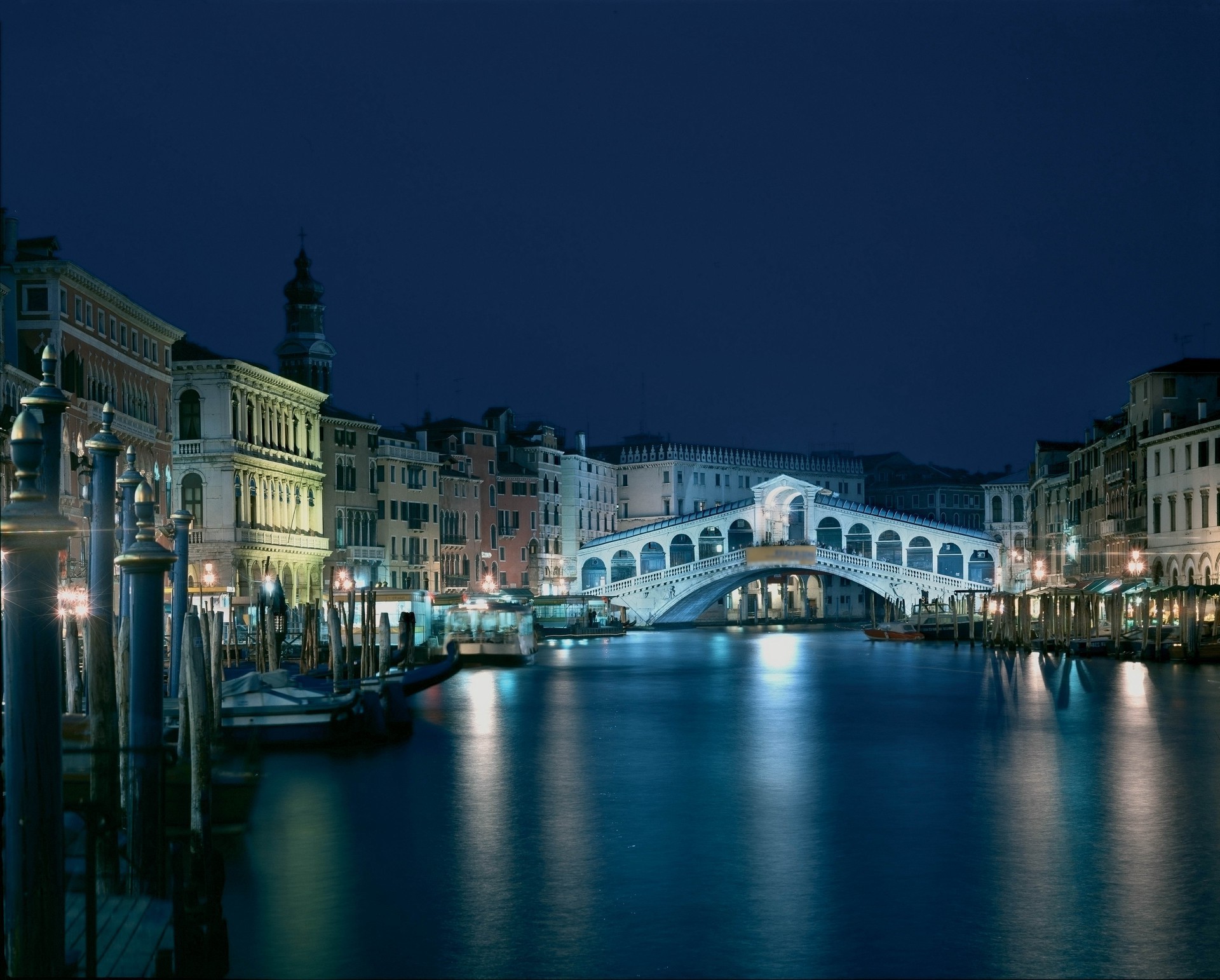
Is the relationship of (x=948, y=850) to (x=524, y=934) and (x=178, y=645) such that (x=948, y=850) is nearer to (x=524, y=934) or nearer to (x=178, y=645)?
(x=524, y=934)

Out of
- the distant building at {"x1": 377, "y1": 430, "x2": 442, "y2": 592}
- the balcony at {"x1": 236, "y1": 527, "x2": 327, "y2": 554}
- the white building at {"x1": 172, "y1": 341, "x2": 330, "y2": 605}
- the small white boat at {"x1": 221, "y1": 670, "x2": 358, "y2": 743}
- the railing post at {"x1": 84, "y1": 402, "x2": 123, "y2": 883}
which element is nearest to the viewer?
the railing post at {"x1": 84, "y1": 402, "x2": 123, "y2": 883}

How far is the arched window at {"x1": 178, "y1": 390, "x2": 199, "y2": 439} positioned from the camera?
1538 inches

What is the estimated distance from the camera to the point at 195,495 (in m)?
38.7

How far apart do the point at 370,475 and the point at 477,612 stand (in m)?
9.62

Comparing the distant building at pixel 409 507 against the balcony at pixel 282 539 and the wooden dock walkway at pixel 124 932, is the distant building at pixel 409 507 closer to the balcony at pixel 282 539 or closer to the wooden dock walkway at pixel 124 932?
the balcony at pixel 282 539

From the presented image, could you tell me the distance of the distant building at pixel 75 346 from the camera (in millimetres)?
26359

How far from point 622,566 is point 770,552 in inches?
466

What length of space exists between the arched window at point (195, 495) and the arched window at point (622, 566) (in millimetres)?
29122

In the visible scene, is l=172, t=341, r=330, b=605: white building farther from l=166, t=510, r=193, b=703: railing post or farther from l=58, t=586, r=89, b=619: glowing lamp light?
l=166, t=510, r=193, b=703: railing post

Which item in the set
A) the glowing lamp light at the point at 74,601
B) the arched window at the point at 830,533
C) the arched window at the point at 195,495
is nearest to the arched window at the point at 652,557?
the arched window at the point at 830,533

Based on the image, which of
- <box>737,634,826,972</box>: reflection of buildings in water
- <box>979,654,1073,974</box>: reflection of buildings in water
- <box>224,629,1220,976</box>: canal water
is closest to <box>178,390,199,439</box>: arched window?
<box>737,634,826,972</box>: reflection of buildings in water

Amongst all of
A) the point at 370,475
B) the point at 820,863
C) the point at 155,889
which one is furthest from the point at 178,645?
the point at 370,475

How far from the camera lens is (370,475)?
164ft

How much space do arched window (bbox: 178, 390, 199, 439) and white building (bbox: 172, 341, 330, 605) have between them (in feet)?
0.05
